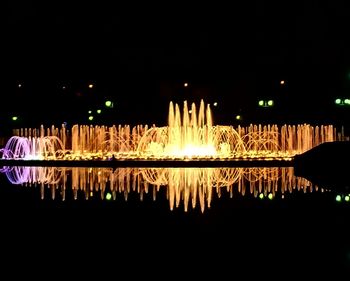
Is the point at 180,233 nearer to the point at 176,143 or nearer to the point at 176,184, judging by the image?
the point at 176,184

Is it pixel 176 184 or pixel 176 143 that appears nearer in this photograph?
pixel 176 184

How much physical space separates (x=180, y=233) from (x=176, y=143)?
19.1 meters

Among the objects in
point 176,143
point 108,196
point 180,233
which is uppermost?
point 176,143

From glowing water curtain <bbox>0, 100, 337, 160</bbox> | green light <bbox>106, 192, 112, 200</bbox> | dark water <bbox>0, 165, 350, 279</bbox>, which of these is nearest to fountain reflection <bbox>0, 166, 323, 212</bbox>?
green light <bbox>106, 192, 112, 200</bbox>

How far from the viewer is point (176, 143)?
2580 centimetres

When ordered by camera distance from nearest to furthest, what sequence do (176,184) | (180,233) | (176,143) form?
(180,233) < (176,184) < (176,143)

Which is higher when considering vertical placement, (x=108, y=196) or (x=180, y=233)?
(x=108, y=196)

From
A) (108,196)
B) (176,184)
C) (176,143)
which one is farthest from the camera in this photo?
(176,143)

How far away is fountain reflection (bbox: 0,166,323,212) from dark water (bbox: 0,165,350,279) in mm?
166

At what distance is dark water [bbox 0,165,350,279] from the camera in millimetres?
5301

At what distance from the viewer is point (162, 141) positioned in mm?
26828

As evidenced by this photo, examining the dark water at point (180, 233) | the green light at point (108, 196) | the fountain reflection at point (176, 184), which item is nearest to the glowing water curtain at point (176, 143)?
the fountain reflection at point (176, 184)

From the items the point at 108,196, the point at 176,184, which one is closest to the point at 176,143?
the point at 176,184

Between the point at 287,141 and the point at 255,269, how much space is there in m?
26.2
